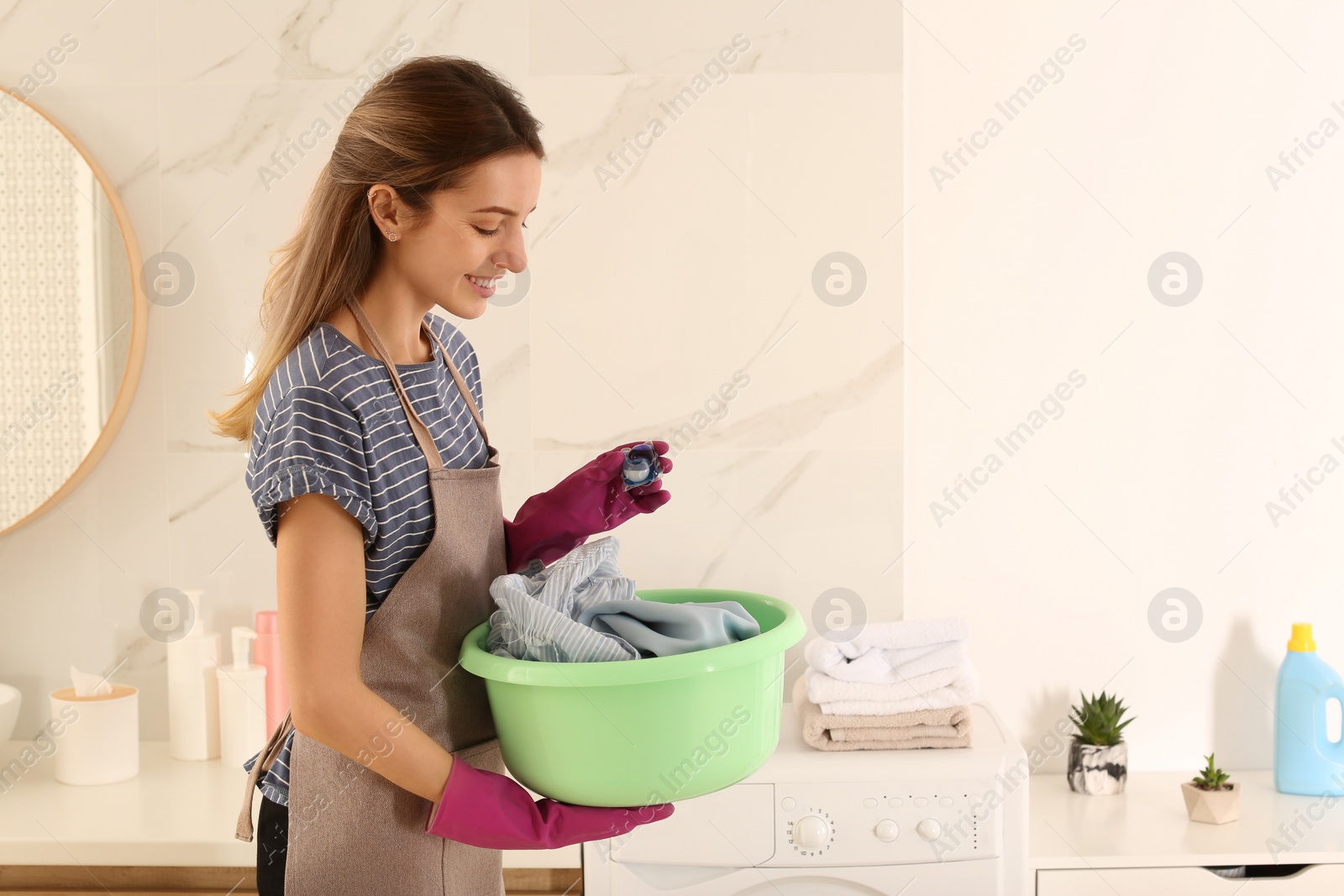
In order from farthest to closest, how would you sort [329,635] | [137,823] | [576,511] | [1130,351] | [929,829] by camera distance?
[1130,351] → [137,823] → [929,829] → [576,511] → [329,635]

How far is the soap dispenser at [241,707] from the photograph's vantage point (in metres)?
1.57

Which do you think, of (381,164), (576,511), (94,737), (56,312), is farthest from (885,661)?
(56,312)

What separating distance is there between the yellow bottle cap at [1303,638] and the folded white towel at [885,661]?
0.60m

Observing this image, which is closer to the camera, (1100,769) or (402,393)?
(402,393)

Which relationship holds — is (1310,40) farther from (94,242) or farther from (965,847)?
(94,242)

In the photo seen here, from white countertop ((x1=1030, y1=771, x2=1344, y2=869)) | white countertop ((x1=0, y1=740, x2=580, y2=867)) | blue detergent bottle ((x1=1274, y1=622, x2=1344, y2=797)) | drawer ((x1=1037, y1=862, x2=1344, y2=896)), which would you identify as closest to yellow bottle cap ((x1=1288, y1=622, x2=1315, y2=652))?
blue detergent bottle ((x1=1274, y1=622, x2=1344, y2=797))

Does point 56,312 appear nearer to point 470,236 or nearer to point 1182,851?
point 470,236

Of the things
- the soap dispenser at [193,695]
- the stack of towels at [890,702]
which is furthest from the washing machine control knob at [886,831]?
the soap dispenser at [193,695]

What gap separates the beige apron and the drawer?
903mm

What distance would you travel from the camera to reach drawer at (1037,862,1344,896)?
140cm

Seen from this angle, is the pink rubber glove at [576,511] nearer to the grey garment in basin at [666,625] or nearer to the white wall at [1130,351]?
the grey garment in basin at [666,625]

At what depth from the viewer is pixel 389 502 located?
31.9 inches

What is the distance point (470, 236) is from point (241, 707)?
1.05 m

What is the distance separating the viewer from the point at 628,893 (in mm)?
1357
